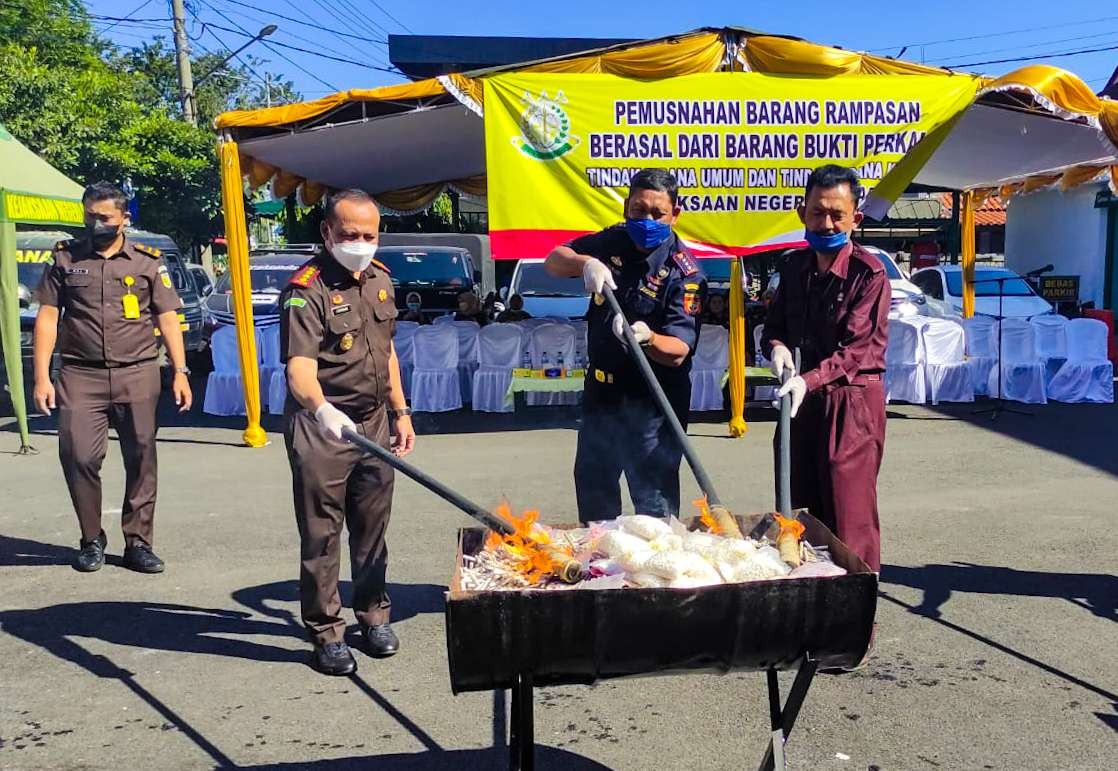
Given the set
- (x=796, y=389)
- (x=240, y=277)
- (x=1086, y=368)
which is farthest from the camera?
(x=1086, y=368)

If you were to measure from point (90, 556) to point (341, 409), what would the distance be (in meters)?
2.44

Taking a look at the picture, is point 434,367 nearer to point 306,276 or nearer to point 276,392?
point 276,392

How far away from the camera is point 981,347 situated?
1069 centimetres

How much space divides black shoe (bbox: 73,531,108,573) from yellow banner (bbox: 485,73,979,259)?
14.1 feet

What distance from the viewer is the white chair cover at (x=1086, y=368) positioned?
10.5m

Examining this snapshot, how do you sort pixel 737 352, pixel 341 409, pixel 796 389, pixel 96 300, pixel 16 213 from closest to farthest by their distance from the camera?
pixel 796 389 < pixel 341 409 < pixel 96 300 < pixel 16 213 < pixel 737 352

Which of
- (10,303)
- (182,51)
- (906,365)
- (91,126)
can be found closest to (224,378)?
(10,303)

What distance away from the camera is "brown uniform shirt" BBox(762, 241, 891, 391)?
3.58 m

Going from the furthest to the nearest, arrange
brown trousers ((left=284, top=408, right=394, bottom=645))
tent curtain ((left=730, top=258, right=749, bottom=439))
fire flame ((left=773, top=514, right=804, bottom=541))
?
tent curtain ((left=730, top=258, right=749, bottom=439)), brown trousers ((left=284, top=408, right=394, bottom=645)), fire flame ((left=773, top=514, right=804, bottom=541))

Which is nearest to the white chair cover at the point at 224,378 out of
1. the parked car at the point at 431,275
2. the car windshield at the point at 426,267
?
the parked car at the point at 431,275

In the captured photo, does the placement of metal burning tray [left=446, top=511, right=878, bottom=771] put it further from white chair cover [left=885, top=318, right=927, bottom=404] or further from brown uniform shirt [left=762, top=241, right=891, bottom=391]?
white chair cover [left=885, top=318, right=927, bottom=404]

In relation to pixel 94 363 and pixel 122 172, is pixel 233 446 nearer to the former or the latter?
pixel 94 363

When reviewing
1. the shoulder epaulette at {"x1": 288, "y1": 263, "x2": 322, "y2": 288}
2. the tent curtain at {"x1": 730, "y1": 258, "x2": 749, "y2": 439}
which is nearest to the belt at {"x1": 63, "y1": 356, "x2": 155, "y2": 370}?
the shoulder epaulette at {"x1": 288, "y1": 263, "x2": 322, "y2": 288}

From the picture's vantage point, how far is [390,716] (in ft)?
11.8
